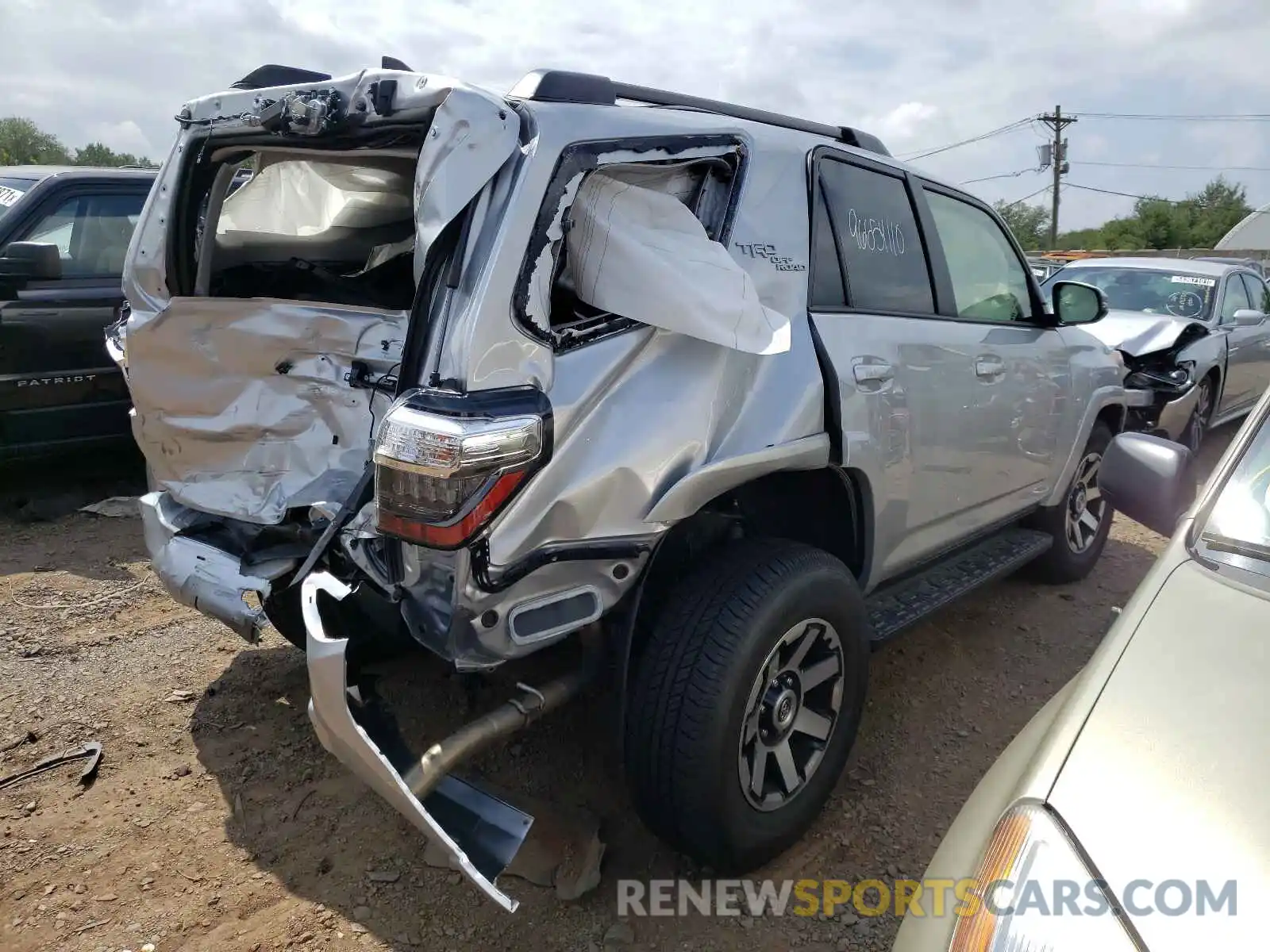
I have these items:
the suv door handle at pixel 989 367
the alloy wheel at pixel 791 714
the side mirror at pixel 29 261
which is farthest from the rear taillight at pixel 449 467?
the side mirror at pixel 29 261

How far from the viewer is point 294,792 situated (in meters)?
2.81

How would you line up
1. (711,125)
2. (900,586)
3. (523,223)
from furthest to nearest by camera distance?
(900,586)
(711,125)
(523,223)

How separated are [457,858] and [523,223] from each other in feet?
4.30

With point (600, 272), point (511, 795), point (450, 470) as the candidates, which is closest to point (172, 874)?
point (511, 795)

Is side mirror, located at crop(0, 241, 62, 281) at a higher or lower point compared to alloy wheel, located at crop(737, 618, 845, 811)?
higher

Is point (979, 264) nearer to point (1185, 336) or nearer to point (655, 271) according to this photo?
point (655, 271)

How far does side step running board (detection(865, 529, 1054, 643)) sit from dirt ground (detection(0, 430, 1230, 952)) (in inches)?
17.2

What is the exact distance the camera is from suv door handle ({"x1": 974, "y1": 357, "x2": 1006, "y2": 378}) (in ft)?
10.9

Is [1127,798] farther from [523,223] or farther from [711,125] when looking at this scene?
[711,125]

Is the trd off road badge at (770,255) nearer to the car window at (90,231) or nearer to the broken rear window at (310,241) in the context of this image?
the broken rear window at (310,241)

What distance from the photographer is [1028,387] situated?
373 cm

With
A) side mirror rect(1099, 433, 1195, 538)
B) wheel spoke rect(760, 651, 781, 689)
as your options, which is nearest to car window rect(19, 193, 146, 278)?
wheel spoke rect(760, 651, 781, 689)

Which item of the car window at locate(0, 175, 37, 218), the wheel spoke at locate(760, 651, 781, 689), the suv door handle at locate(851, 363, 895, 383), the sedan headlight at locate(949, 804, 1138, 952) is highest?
the car window at locate(0, 175, 37, 218)

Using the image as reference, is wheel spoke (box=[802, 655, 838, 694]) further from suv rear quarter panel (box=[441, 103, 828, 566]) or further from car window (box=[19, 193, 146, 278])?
car window (box=[19, 193, 146, 278])
